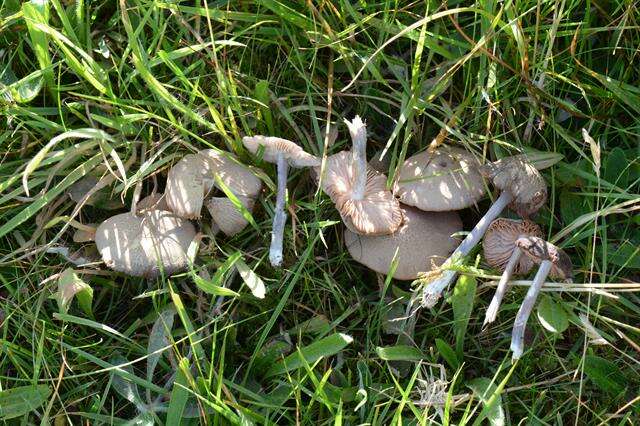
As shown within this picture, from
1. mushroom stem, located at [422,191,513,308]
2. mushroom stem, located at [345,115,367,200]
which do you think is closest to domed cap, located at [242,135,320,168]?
mushroom stem, located at [345,115,367,200]

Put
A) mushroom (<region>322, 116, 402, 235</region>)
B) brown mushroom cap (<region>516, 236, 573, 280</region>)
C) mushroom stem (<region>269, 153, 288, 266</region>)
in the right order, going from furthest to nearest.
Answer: mushroom stem (<region>269, 153, 288, 266</region>)
mushroom (<region>322, 116, 402, 235</region>)
brown mushroom cap (<region>516, 236, 573, 280</region>)

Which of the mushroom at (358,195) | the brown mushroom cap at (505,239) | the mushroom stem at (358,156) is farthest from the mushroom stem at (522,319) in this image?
the mushroom stem at (358,156)

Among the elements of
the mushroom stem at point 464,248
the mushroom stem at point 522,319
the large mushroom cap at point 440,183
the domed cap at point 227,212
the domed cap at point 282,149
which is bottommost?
the mushroom stem at point 522,319

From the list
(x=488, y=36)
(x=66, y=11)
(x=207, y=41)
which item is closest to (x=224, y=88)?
(x=207, y=41)

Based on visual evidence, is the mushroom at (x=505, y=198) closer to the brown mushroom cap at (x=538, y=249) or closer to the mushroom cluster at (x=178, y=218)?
the brown mushroom cap at (x=538, y=249)

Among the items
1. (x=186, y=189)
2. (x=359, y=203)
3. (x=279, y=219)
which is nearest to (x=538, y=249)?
(x=359, y=203)

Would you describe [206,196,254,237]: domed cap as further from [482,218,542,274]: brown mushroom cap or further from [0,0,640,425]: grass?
[482,218,542,274]: brown mushroom cap

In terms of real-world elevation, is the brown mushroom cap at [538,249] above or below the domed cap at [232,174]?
below
